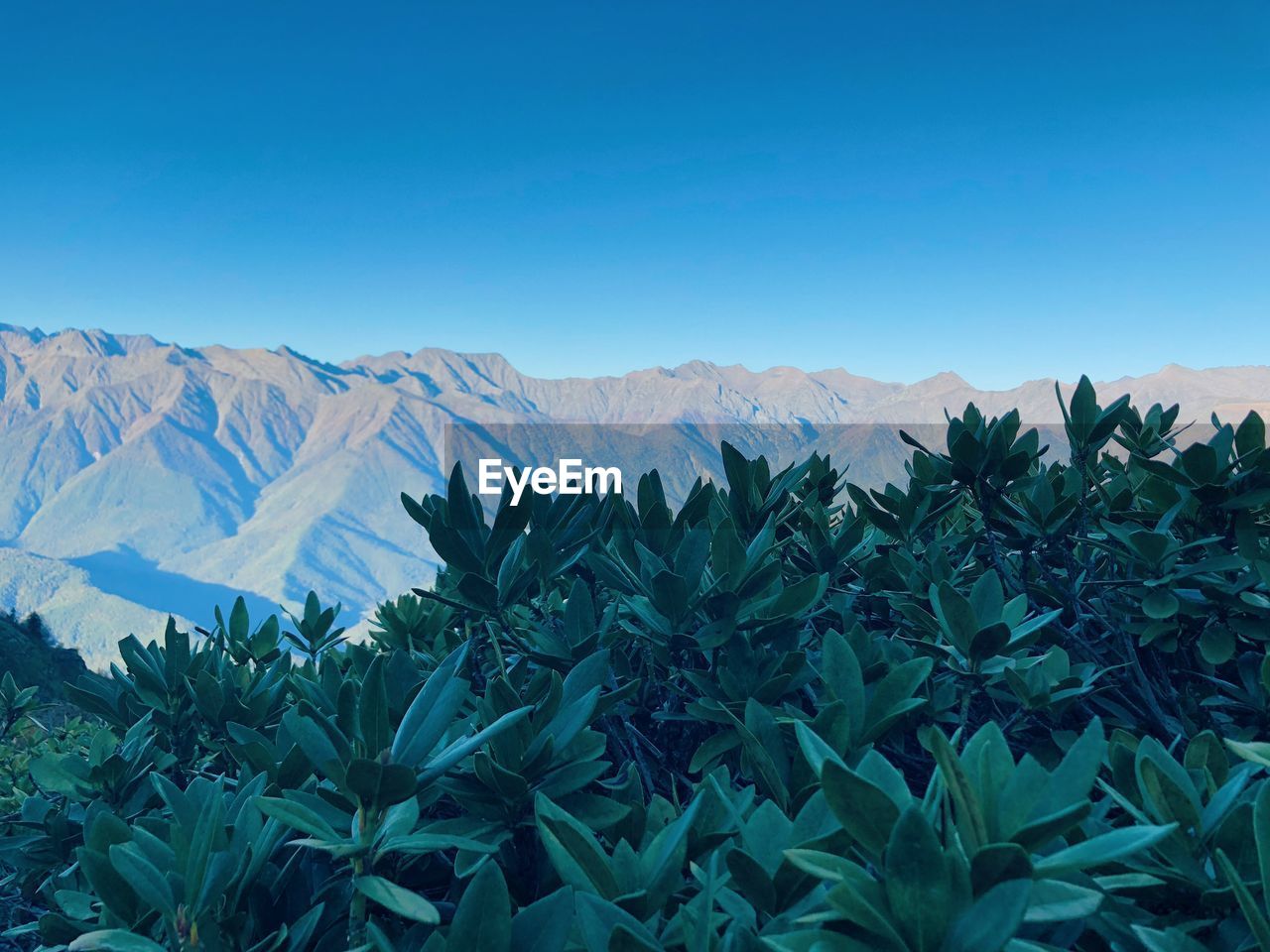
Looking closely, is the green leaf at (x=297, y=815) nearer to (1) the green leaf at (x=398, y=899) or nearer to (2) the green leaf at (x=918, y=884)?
(1) the green leaf at (x=398, y=899)

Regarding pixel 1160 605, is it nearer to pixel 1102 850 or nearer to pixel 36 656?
pixel 1102 850

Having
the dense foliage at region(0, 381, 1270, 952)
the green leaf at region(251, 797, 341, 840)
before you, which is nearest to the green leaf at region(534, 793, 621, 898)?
the dense foliage at region(0, 381, 1270, 952)

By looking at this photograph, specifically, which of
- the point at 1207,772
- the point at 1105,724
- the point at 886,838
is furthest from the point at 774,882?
the point at 1105,724

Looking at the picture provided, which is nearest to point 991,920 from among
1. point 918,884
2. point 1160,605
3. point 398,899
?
point 918,884

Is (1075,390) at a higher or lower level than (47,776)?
higher

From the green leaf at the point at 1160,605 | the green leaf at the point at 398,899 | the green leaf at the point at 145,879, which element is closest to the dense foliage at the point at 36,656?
the green leaf at the point at 145,879

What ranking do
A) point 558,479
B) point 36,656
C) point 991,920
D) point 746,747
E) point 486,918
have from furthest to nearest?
point 36,656, point 558,479, point 746,747, point 486,918, point 991,920

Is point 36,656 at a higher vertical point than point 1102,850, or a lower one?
lower

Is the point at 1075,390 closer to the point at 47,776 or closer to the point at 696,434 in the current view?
the point at 47,776
